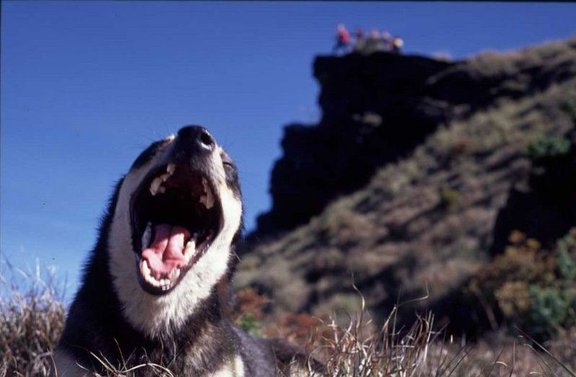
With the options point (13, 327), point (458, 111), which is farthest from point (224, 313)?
point (458, 111)

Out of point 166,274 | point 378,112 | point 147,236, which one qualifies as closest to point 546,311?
point 147,236

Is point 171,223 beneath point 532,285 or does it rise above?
above

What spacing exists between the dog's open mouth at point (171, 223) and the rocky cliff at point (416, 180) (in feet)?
37.3

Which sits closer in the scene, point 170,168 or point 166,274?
point 166,274

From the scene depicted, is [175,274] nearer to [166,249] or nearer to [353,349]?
[166,249]

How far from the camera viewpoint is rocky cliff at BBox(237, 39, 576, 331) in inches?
763

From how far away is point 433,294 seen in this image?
1986 cm

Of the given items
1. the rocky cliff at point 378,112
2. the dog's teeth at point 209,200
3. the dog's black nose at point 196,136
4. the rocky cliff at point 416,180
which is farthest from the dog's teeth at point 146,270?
the rocky cliff at point 378,112

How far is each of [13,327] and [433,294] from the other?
15548 millimetres

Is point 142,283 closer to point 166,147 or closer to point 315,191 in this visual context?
point 166,147

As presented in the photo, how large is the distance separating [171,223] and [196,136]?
658 millimetres

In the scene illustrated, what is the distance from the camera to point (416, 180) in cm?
3275

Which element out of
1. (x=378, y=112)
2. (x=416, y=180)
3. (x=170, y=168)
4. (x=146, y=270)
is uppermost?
(x=378, y=112)

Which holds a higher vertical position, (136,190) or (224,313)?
(136,190)
